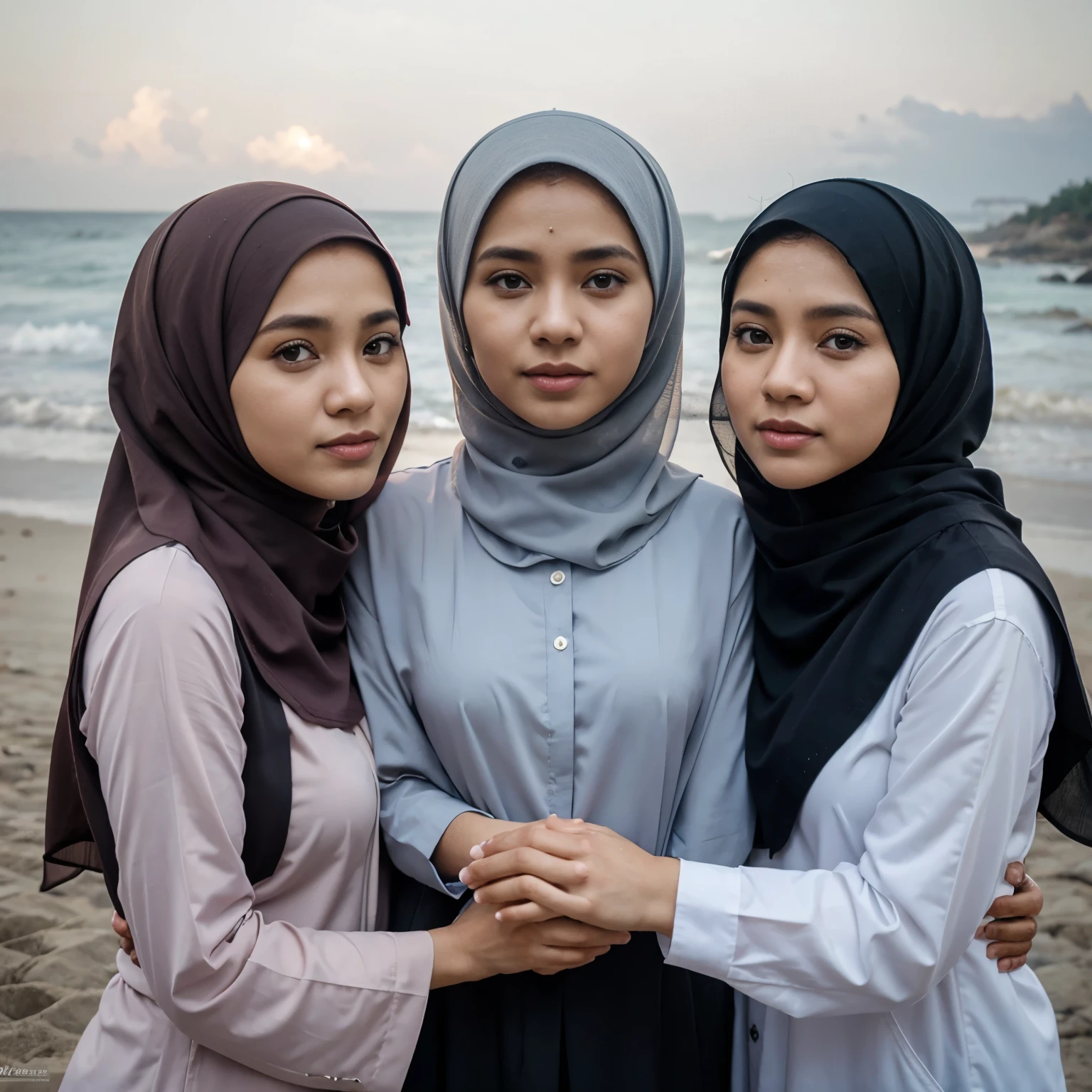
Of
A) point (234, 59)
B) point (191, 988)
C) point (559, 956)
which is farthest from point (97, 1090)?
point (234, 59)

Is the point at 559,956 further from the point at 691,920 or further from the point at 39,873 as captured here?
the point at 39,873

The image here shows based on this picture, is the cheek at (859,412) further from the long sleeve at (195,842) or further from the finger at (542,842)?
the long sleeve at (195,842)

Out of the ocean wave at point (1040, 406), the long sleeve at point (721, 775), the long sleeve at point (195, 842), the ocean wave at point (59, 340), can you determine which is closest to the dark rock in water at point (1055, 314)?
the ocean wave at point (1040, 406)

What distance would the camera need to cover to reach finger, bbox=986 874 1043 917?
1.49 meters

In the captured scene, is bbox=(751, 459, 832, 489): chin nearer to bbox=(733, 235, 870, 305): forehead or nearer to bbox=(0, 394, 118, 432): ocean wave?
bbox=(733, 235, 870, 305): forehead

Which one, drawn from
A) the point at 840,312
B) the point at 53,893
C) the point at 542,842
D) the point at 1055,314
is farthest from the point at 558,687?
the point at 1055,314

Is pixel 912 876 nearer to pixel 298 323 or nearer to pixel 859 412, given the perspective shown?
pixel 859 412

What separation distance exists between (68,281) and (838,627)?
40.3 feet

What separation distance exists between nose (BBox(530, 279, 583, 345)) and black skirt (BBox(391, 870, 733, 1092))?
900 millimetres

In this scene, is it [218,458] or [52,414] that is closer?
[218,458]

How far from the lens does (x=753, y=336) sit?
5.04ft

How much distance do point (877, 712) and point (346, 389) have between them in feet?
2.75

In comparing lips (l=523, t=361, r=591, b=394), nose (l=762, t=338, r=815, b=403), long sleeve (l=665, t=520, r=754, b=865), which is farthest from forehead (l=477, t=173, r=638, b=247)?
long sleeve (l=665, t=520, r=754, b=865)

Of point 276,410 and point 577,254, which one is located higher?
point 577,254
